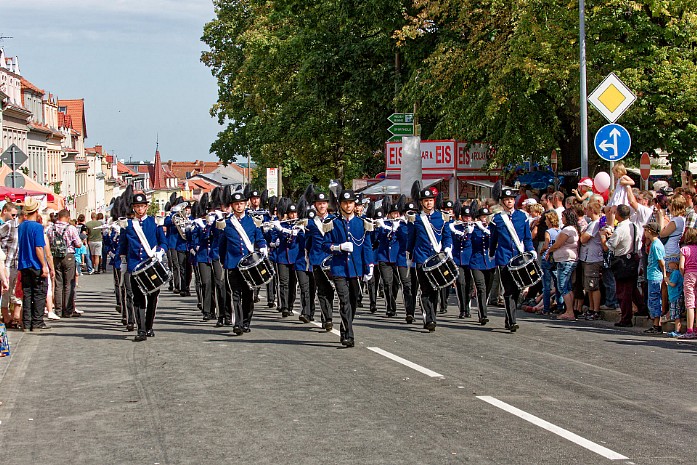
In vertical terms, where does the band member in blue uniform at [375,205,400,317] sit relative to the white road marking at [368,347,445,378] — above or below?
above

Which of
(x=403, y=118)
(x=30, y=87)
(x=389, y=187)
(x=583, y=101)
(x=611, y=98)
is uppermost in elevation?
(x=30, y=87)

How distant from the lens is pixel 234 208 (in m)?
16.2

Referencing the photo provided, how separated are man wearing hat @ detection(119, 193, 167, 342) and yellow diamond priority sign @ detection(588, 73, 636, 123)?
857 cm

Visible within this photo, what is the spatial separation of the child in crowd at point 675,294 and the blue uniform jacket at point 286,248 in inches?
255

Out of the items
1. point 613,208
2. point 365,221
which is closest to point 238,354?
point 365,221

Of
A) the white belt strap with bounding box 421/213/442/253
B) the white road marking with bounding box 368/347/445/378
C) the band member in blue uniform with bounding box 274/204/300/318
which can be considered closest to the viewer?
the white road marking with bounding box 368/347/445/378

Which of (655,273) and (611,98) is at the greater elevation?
(611,98)

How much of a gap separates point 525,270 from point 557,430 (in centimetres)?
732

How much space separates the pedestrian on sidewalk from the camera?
19.2 meters

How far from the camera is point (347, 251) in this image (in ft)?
46.7

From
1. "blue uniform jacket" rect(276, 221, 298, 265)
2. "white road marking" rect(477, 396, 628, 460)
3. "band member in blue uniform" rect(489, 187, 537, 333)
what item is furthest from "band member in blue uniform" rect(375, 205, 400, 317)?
"white road marking" rect(477, 396, 628, 460)

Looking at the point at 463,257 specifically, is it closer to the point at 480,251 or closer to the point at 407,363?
the point at 480,251

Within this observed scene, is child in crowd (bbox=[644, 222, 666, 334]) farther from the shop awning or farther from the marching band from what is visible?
the shop awning

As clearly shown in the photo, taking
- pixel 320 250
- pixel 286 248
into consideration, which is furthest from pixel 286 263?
pixel 320 250
